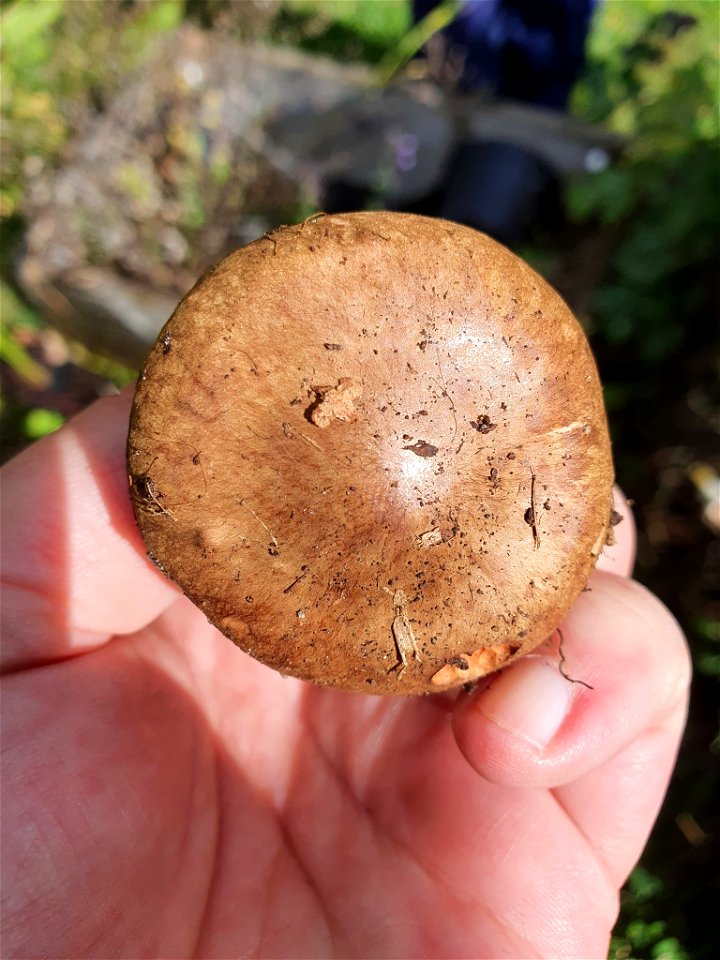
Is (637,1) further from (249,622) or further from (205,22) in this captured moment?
(249,622)

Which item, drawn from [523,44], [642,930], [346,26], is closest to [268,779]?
[642,930]

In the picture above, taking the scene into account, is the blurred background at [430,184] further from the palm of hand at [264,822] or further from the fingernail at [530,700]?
the fingernail at [530,700]

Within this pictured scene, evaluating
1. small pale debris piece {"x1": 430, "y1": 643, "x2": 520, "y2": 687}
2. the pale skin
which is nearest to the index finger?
the pale skin

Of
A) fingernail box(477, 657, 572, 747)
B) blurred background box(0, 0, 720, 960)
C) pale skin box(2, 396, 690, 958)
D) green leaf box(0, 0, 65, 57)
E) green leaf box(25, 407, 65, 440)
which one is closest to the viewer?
pale skin box(2, 396, 690, 958)

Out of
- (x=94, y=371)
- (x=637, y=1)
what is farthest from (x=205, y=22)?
(x=637, y=1)

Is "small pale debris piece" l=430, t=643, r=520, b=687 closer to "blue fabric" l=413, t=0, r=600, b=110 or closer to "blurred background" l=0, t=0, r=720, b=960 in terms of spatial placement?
"blurred background" l=0, t=0, r=720, b=960

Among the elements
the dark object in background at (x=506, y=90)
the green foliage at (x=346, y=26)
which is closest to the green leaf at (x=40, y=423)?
the dark object in background at (x=506, y=90)
